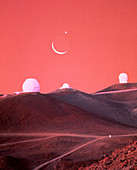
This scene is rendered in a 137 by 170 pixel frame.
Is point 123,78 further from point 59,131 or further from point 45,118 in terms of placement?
point 59,131

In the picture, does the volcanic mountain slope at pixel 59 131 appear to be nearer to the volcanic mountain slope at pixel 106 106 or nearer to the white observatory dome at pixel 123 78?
the volcanic mountain slope at pixel 106 106

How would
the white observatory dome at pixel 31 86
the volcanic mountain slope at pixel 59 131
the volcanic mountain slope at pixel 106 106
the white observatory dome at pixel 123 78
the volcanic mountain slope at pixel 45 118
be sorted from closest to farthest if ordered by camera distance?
the volcanic mountain slope at pixel 59 131, the volcanic mountain slope at pixel 45 118, the volcanic mountain slope at pixel 106 106, the white observatory dome at pixel 31 86, the white observatory dome at pixel 123 78

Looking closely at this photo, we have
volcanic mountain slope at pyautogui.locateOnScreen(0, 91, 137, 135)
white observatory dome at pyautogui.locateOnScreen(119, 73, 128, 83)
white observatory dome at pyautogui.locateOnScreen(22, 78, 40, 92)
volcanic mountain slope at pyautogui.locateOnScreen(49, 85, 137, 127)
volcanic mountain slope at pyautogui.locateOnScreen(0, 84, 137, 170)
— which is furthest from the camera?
white observatory dome at pyautogui.locateOnScreen(119, 73, 128, 83)

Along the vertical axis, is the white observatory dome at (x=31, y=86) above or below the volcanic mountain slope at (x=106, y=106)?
above

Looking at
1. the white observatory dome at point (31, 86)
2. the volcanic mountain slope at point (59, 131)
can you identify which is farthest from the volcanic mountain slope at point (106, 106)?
the white observatory dome at point (31, 86)

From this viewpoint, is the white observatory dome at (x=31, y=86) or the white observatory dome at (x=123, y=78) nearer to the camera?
the white observatory dome at (x=31, y=86)

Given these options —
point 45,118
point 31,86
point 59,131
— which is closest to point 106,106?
point 31,86

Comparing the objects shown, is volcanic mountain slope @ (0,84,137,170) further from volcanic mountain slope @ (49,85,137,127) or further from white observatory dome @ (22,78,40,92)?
white observatory dome @ (22,78,40,92)

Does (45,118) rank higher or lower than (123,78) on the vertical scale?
lower

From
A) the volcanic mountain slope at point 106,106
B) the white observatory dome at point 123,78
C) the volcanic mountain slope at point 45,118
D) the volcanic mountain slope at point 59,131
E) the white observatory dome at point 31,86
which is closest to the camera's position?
the volcanic mountain slope at point 59,131

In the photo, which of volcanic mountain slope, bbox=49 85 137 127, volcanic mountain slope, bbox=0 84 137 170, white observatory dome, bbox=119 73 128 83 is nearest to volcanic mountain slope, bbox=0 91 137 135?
volcanic mountain slope, bbox=0 84 137 170

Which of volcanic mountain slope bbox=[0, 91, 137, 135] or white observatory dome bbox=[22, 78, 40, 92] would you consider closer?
volcanic mountain slope bbox=[0, 91, 137, 135]

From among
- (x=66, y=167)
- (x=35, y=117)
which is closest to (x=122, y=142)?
(x=66, y=167)

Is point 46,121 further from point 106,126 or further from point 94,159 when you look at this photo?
point 94,159
